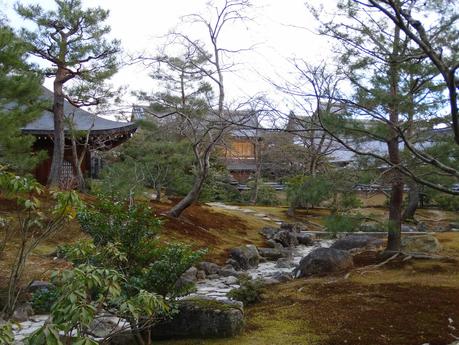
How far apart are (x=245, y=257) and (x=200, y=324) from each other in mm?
4997

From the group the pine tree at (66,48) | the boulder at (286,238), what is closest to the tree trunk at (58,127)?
the pine tree at (66,48)

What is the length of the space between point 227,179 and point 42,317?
17924mm

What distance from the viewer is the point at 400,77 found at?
18.0 feet

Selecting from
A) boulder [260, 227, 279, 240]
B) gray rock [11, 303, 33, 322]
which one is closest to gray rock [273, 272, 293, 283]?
gray rock [11, 303, 33, 322]

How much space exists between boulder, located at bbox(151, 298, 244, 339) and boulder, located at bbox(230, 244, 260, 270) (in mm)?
4685

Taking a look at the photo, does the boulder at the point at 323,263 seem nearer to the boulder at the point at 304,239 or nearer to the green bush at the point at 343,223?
the green bush at the point at 343,223

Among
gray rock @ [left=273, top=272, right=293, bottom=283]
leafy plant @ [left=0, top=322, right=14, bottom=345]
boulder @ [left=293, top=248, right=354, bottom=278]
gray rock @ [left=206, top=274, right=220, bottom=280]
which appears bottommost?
gray rock @ [left=206, top=274, right=220, bottom=280]

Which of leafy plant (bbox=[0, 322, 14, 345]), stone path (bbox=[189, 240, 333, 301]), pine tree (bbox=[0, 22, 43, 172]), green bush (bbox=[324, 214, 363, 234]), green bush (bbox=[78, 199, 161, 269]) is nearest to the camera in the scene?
leafy plant (bbox=[0, 322, 14, 345])

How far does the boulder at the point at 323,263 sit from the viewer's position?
719 centimetres

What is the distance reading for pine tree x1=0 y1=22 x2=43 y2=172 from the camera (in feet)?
25.8

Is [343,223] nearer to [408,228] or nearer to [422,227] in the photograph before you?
[408,228]

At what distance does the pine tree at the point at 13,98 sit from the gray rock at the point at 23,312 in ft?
7.96

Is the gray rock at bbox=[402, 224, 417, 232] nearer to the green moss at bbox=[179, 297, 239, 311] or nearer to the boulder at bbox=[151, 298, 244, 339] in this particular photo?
the green moss at bbox=[179, 297, 239, 311]

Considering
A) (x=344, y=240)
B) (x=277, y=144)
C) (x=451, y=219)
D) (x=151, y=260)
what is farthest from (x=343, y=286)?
(x=277, y=144)
